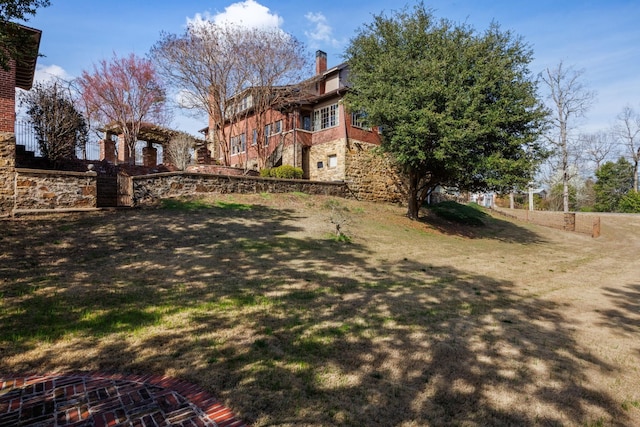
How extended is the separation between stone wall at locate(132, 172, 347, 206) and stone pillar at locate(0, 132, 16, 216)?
3.62m

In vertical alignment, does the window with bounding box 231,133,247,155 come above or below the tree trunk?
above

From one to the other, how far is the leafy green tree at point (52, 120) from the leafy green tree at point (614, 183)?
171ft

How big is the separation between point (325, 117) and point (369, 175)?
17.2ft

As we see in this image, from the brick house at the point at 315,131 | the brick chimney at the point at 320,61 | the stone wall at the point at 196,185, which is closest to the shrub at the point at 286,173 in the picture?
the stone wall at the point at 196,185

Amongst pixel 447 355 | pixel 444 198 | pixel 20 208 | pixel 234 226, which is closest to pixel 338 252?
pixel 234 226

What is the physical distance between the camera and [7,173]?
1045cm

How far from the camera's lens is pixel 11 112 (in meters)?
10.8

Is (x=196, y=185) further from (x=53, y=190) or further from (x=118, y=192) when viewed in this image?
(x=53, y=190)

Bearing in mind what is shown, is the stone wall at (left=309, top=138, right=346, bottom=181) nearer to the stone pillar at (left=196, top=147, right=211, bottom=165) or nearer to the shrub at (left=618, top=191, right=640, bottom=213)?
the stone pillar at (left=196, top=147, right=211, bottom=165)

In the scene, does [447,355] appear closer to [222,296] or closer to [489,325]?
[489,325]

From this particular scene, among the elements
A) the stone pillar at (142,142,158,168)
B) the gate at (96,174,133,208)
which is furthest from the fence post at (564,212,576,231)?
the stone pillar at (142,142,158,168)

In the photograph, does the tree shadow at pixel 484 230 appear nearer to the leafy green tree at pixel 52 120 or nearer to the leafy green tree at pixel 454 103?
the leafy green tree at pixel 454 103

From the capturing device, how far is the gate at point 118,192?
42.8ft

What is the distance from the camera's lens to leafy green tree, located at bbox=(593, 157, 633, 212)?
39.4 m
